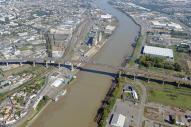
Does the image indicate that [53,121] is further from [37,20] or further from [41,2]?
[41,2]

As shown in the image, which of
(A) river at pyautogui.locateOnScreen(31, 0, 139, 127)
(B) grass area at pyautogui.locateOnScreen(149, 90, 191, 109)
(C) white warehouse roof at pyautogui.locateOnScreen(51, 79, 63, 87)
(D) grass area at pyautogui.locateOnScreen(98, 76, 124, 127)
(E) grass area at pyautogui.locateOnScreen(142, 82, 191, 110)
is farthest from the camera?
(C) white warehouse roof at pyautogui.locateOnScreen(51, 79, 63, 87)

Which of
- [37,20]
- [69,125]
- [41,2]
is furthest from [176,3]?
[69,125]

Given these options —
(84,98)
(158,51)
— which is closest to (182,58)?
(158,51)

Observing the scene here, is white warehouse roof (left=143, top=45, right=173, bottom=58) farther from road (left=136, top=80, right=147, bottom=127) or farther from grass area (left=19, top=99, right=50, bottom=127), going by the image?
grass area (left=19, top=99, right=50, bottom=127)

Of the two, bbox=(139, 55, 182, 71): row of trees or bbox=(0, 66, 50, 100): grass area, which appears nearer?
bbox=(0, 66, 50, 100): grass area

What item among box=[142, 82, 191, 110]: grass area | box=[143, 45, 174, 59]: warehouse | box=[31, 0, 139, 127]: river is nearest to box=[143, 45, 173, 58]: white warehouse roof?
box=[143, 45, 174, 59]: warehouse

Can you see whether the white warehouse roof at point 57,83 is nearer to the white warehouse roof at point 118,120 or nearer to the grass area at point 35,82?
the grass area at point 35,82

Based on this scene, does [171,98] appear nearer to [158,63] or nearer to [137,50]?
[158,63]

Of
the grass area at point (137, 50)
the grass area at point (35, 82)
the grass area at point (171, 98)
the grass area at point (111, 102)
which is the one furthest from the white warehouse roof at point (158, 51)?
the grass area at point (35, 82)
